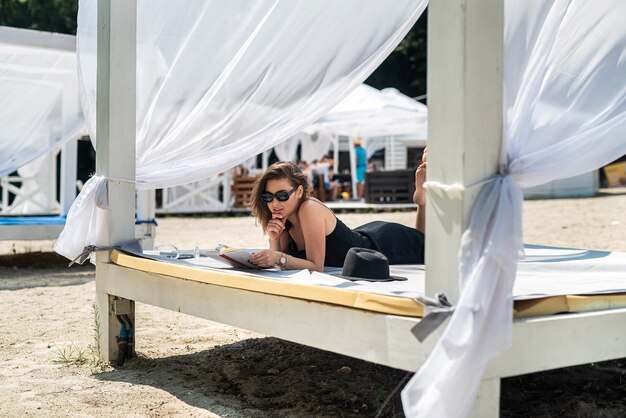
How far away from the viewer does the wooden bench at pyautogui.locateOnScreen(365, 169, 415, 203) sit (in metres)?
16.1

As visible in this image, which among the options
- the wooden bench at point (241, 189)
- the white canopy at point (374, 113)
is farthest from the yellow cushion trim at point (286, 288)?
the wooden bench at point (241, 189)

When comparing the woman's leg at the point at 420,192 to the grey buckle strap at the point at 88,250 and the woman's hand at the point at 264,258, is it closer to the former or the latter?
the woman's hand at the point at 264,258

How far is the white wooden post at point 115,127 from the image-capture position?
4.14 metres

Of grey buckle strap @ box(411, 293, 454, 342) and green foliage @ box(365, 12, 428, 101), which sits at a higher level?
green foliage @ box(365, 12, 428, 101)

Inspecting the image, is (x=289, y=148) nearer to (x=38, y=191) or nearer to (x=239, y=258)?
(x=38, y=191)

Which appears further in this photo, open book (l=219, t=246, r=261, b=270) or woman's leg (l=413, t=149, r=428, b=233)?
woman's leg (l=413, t=149, r=428, b=233)

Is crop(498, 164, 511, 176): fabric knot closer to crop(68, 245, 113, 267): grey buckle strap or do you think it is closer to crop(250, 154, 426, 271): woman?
crop(250, 154, 426, 271): woman

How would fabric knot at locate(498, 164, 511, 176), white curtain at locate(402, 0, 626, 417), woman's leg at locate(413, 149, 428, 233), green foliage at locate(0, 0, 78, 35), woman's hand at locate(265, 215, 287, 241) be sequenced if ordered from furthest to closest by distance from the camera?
green foliage at locate(0, 0, 78, 35), woman's leg at locate(413, 149, 428, 233), woman's hand at locate(265, 215, 287, 241), fabric knot at locate(498, 164, 511, 176), white curtain at locate(402, 0, 626, 417)

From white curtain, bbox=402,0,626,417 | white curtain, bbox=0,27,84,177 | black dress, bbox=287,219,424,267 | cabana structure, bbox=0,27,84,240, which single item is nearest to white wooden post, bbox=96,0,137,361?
black dress, bbox=287,219,424,267

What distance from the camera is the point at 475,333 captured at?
220 centimetres

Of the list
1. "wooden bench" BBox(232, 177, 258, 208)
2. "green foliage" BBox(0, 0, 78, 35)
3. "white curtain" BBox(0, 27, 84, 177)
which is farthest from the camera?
"green foliage" BBox(0, 0, 78, 35)

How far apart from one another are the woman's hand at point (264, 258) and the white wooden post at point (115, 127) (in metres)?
0.95

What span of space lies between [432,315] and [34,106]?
25.4 feet

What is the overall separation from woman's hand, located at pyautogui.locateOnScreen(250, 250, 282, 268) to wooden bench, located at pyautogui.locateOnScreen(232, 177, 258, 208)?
1303 cm
